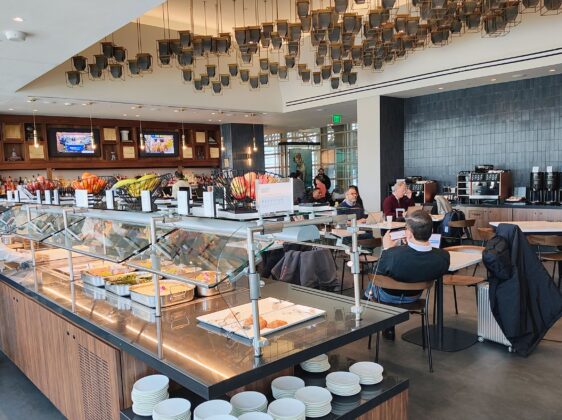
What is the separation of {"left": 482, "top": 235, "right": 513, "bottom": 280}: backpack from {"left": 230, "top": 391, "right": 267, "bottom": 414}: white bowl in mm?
2560

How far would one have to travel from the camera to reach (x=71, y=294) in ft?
10.1

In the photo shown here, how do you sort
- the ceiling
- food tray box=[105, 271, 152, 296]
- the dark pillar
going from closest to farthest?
food tray box=[105, 271, 152, 296], the ceiling, the dark pillar

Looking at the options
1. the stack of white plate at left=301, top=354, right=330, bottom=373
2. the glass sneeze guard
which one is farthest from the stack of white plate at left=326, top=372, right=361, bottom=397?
the glass sneeze guard

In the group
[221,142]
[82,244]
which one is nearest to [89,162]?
[221,142]

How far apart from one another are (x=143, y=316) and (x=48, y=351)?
3.61ft

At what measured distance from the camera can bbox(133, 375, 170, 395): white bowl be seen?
80.1 inches

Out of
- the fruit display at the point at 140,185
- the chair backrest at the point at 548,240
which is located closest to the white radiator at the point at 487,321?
the chair backrest at the point at 548,240

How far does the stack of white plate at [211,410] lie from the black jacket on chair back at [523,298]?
2.80m

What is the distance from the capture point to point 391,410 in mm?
2156

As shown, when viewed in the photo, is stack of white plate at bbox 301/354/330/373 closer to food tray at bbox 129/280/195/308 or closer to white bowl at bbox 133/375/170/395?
white bowl at bbox 133/375/170/395

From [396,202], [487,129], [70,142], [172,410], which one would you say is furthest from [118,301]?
[70,142]

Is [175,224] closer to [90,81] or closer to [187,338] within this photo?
[187,338]

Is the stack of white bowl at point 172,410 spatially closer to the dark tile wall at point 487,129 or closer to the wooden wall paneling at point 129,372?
the wooden wall paneling at point 129,372

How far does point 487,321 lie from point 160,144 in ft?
35.3
